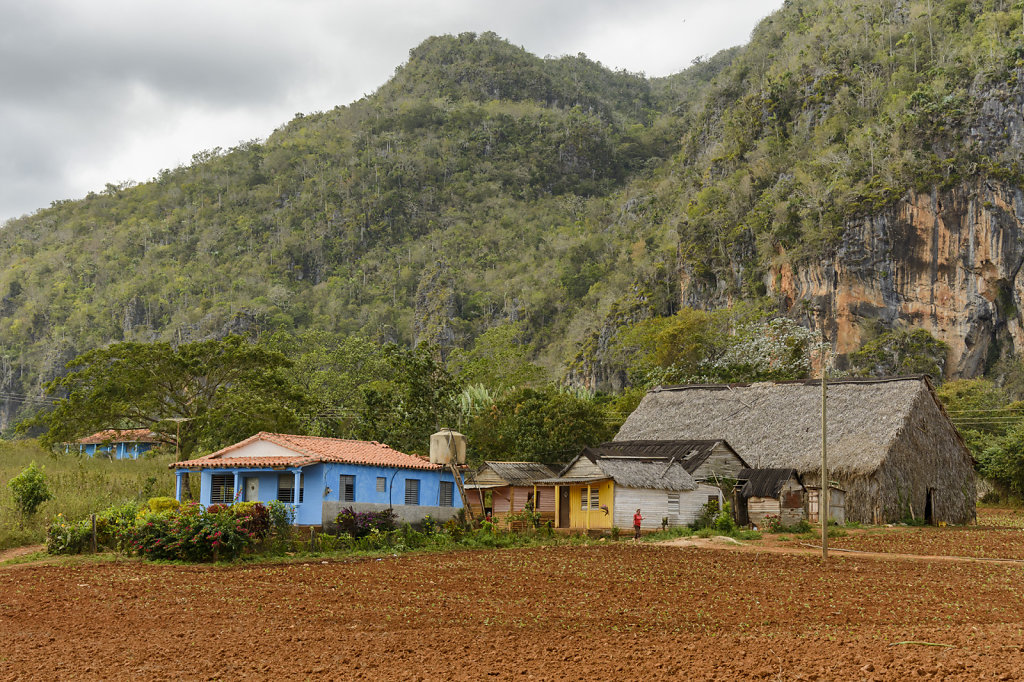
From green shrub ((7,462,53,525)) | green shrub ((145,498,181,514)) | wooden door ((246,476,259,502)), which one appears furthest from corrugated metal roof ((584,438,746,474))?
green shrub ((7,462,53,525))

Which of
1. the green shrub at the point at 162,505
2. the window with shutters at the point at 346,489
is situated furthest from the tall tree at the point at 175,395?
the green shrub at the point at 162,505

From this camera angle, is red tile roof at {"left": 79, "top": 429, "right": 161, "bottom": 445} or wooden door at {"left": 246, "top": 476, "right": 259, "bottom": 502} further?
red tile roof at {"left": 79, "top": 429, "right": 161, "bottom": 445}

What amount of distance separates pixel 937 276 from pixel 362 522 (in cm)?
5689

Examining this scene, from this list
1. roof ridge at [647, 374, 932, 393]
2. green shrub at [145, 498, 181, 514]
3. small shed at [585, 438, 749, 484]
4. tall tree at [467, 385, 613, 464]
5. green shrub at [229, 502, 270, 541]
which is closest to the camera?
green shrub at [229, 502, 270, 541]

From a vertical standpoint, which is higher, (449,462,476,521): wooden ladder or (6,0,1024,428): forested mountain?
(6,0,1024,428): forested mountain

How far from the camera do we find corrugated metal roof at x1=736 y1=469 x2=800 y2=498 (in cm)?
3728

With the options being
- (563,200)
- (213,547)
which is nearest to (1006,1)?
(563,200)

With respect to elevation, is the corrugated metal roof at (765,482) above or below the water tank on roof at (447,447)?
below

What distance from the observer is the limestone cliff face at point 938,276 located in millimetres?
69250

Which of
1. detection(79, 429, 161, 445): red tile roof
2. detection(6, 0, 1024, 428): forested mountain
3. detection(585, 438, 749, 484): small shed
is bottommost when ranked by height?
detection(585, 438, 749, 484): small shed

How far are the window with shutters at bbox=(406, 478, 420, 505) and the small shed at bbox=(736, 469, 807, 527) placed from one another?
13281 millimetres

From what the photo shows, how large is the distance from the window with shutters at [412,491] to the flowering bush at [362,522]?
4.77 metres

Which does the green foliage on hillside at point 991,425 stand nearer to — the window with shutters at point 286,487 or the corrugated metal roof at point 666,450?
the corrugated metal roof at point 666,450

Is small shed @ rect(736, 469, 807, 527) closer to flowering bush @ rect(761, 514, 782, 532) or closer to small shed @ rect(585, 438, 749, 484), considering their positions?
flowering bush @ rect(761, 514, 782, 532)
